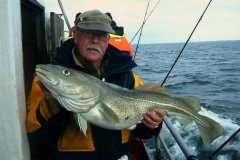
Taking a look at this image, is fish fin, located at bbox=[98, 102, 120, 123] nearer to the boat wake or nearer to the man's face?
the man's face

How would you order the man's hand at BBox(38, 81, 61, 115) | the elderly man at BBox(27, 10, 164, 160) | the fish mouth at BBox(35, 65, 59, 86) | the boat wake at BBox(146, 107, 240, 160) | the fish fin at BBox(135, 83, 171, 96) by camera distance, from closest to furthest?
the fish mouth at BBox(35, 65, 59, 86) → the man's hand at BBox(38, 81, 61, 115) → the elderly man at BBox(27, 10, 164, 160) → the fish fin at BBox(135, 83, 171, 96) → the boat wake at BBox(146, 107, 240, 160)

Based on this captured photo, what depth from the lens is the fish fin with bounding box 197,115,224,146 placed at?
11.2 feet

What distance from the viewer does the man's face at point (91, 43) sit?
320 cm

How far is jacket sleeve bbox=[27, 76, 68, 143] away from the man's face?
57 centimetres

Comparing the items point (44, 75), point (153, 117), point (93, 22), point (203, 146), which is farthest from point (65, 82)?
point (203, 146)

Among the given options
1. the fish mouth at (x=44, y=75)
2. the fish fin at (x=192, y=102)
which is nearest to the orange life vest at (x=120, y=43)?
the fish fin at (x=192, y=102)

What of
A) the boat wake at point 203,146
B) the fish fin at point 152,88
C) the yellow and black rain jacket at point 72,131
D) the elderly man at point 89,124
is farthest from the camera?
the boat wake at point 203,146

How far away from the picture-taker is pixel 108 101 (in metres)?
→ 2.87

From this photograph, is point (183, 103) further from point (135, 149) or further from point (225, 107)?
point (225, 107)

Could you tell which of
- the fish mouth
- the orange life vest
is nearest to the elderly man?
the fish mouth

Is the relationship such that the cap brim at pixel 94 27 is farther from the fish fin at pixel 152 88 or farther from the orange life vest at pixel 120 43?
the orange life vest at pixel 120 43

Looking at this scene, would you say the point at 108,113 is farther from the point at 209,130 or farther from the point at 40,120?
the point at 209,130

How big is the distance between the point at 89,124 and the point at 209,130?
123cm

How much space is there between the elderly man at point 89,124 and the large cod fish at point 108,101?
164mm
